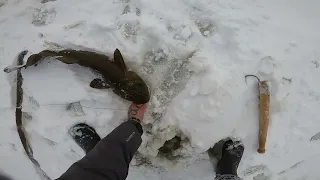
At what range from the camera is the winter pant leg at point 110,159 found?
3.26ft

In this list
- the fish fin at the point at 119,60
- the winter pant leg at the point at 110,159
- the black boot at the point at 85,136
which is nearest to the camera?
the winter pant leg at the point at 110,159

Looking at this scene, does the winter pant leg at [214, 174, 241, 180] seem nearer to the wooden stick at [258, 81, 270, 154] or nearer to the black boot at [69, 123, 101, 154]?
the wooden stick at [258, 81, 270, 154]

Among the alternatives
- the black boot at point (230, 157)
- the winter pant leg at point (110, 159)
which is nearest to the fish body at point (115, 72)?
the winter pant leg at point (110, 159)

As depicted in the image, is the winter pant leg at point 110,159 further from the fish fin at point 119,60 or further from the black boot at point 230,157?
the black boot at point 230,157

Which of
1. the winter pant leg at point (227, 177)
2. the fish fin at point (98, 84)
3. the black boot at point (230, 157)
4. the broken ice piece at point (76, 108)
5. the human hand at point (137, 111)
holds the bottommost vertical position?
the winter pant leg at point (227, 177)

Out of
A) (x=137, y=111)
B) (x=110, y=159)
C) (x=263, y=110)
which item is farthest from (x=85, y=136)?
(x=263, y=110)

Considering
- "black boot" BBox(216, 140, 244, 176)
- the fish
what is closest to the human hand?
the fish

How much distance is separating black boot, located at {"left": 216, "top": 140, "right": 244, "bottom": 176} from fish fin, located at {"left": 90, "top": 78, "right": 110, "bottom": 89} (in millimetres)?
500

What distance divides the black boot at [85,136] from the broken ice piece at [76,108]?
44 millimetres

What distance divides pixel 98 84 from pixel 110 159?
37 centimetres

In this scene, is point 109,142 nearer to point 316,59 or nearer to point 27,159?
point 27,159

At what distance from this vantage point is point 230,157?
4.49ft

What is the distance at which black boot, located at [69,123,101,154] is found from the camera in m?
1.40

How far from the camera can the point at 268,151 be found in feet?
4.71
